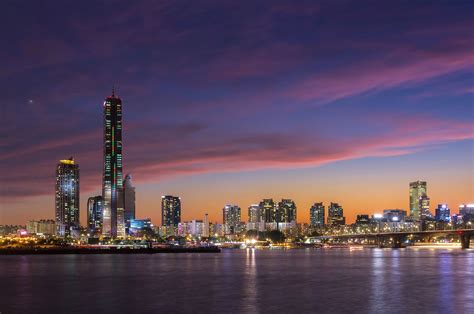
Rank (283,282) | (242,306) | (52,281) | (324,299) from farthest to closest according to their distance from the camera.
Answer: (52,281) → (283,282) → (324,299) → (242,306)

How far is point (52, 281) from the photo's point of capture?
78938 millimetres

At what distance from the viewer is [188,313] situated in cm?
4762

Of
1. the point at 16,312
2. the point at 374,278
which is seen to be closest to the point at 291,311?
the point at 16,312

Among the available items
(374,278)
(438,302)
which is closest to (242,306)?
(438,302)

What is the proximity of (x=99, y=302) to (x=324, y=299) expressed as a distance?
714 inches

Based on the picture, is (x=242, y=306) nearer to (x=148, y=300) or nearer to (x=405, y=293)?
(x=148, y=300)

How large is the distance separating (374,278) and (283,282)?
12.1 metres

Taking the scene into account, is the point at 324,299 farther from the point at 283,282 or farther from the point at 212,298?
the point at 283,282

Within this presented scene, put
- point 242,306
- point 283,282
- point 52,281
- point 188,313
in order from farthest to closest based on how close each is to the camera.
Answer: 1. point 52,281
2. point 283,282
3. point 242,306
4. point 188,313

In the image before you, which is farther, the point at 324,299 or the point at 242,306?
the point at 324,299

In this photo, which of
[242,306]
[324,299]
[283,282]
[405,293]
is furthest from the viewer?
[283,282]

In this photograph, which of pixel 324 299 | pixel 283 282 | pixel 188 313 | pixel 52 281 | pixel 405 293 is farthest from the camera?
pixel 52 281

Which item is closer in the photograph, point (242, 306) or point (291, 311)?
point (291, 311)

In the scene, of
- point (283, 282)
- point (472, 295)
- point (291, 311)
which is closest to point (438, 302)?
point (472, 295)
